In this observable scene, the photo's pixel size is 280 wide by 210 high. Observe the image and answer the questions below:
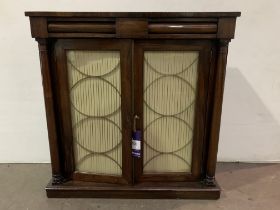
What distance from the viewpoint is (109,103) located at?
1.34 meters

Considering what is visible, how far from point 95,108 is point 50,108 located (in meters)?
0.22

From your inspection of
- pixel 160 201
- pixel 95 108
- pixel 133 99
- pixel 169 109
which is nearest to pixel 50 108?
pixel 95 108

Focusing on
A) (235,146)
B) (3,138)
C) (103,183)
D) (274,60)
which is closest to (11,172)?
(3,138)

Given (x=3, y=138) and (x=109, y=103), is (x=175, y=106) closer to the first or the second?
(x=109, y=103)

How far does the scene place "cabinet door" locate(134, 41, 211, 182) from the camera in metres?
1.27

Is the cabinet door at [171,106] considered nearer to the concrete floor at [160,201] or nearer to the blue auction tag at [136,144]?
the blue auction tag at [136,144]

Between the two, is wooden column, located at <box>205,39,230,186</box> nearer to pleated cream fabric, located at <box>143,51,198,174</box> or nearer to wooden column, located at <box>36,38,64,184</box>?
pleated cream fabric, located at <box>143,51,198,174</box>

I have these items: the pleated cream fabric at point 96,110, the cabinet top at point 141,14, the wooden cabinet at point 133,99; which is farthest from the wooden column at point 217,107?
the pleated cream fabric at point 96,110

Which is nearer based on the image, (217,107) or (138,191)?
(217,107)

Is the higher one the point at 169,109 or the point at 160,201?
the point at 169,109

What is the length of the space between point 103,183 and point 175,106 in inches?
22.3

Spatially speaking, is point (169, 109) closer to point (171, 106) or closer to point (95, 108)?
point (171, 106)

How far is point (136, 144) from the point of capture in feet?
4.50

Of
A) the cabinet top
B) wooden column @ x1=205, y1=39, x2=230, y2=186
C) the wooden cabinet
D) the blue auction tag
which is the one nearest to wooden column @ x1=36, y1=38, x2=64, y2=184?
the wooden cabinet
